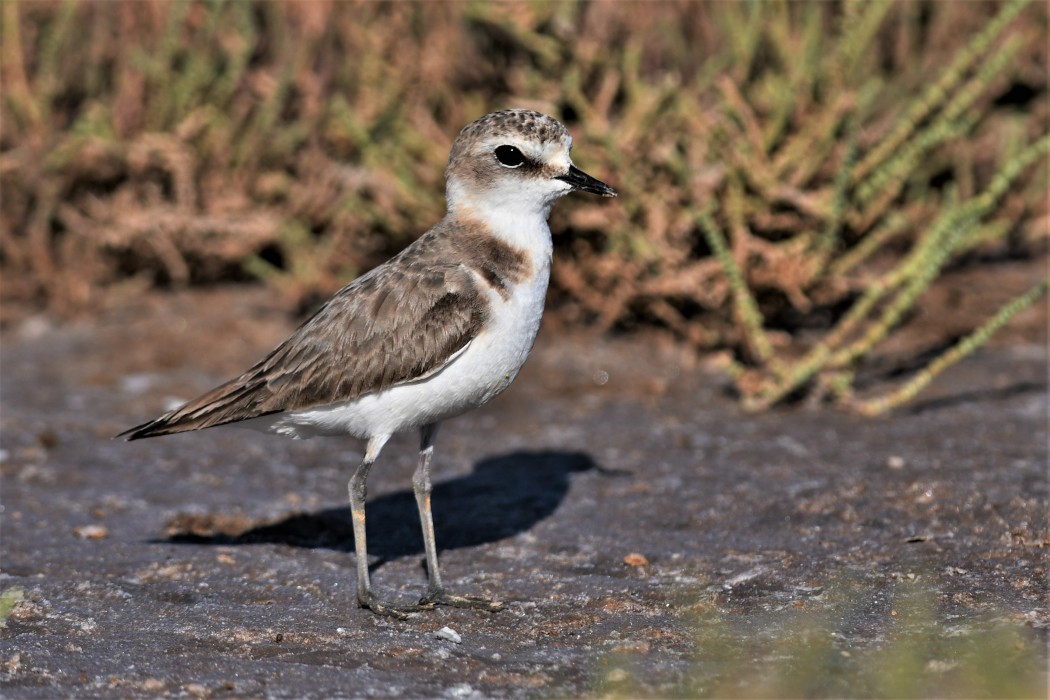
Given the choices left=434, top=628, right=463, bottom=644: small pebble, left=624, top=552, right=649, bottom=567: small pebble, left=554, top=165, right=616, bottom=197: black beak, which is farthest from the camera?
left=624, top=552, right=649, bottom=567: small pebble

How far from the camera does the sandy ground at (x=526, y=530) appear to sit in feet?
13.8

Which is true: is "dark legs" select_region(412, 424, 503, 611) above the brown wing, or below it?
below

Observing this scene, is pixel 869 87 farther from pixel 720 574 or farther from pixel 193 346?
pixel 193 346

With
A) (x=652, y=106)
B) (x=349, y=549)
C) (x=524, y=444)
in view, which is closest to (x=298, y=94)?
(x=652, y=106)

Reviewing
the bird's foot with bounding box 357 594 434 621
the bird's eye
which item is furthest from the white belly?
the bird's foot with bounding box 357 594 434 621

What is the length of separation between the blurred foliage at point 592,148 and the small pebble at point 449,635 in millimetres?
3035

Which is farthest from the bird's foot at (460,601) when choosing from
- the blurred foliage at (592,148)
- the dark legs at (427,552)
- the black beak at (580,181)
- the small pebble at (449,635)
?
the blurred foliage at (592,148)

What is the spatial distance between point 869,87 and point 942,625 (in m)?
4.05

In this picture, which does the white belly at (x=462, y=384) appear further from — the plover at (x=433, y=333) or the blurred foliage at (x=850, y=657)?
the blurred foliage at (x=850, y=657)

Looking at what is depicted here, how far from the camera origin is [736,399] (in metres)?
7.31

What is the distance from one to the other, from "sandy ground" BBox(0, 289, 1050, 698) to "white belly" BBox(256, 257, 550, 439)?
676 millimetres

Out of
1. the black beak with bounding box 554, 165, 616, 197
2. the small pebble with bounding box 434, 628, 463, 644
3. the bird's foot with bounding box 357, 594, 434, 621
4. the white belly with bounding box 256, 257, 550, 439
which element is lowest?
the small pebble with bounding box 434, 628, 463, 644

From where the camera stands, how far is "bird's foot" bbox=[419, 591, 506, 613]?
15.6 feet

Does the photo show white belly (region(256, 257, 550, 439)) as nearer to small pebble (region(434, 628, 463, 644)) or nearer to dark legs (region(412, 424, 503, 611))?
dark legs (region(412, 424, 503, 611))
